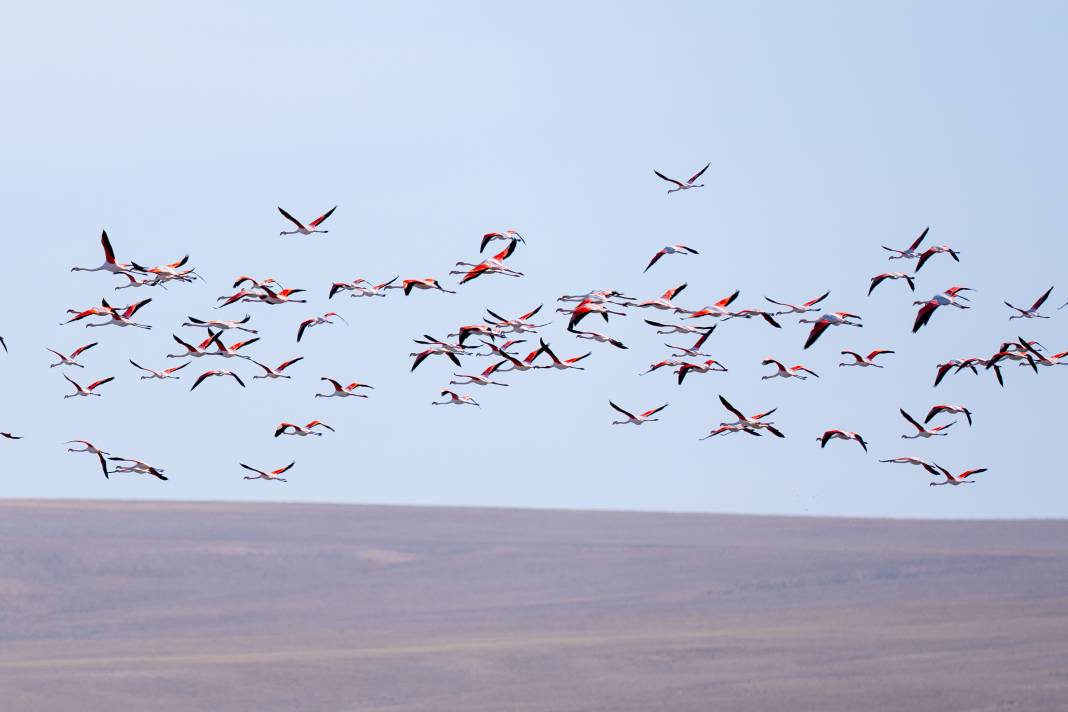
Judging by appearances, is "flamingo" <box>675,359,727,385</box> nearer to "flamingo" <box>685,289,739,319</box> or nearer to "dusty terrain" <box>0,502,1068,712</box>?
"flamingo" <box>685,289,739,319</box>

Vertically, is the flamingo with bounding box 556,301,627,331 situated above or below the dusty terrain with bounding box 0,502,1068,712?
above

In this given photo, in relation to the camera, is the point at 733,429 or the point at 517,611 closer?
the point at 733,429

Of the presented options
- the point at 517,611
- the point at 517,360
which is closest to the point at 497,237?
the point at 517,360

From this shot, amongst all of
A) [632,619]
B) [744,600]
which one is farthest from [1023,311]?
[744,600]

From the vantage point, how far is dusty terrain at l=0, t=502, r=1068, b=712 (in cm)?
7712

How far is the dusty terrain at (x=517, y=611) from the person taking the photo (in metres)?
77.1

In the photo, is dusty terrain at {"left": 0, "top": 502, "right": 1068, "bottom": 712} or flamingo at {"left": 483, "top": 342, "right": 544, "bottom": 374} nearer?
flamingo at {"left": 483, "top": 342, "right": 544, "bottom": 374}

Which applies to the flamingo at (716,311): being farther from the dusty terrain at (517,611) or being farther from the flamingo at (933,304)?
the dusty terrain at (517,611)

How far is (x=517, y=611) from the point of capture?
107562mm

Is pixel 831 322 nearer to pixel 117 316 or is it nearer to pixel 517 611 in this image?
pixel 117 316

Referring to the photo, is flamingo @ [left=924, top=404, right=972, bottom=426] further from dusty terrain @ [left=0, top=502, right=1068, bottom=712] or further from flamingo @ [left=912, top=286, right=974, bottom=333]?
A: dusty terrain @ [left=0, top=502, right=1068, bottom=712]

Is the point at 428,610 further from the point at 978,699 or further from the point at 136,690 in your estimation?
the point at 978,699

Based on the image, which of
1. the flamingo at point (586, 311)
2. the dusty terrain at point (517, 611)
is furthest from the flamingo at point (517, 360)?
the dusty terrain at point (517, 611)

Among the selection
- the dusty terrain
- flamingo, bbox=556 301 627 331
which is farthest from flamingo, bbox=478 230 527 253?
the dusty terrain
